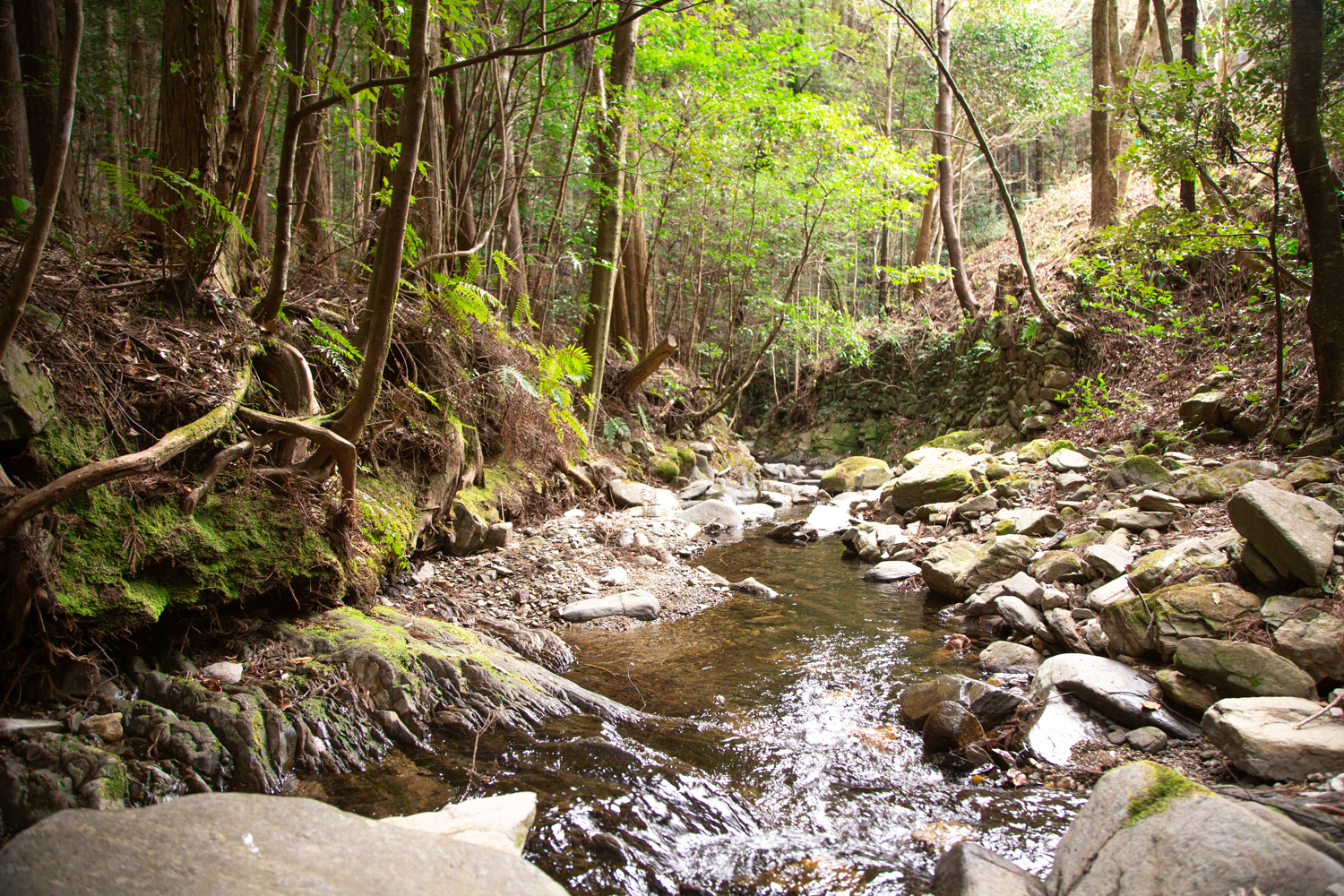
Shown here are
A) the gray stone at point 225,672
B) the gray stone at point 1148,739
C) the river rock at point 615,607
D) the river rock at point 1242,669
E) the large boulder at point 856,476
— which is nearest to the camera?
the gray stone at point 225,672

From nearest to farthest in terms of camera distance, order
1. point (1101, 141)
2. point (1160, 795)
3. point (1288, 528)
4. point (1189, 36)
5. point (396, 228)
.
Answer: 1. point (1160, 795)
2. point (396, 228)
3. point (1288, 528)
4. point (1189, 36)
5. point (1101, 141)

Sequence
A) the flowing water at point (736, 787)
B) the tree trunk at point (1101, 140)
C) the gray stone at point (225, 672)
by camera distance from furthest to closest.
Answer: the tree trunk at point (1101, 140), the gray stone at point (225, 672), the flowing water at point (736, 787)

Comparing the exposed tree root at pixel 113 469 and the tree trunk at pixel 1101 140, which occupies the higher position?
the tree trunk at pixel 1101 140

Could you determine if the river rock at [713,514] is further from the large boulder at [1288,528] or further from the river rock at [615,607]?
the large boulder at [1288,528]

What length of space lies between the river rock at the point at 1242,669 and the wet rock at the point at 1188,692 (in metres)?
0.04

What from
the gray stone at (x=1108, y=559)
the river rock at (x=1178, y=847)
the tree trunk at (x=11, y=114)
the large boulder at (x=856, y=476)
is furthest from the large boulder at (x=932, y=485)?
the tree trunk at (x=11, y=114)

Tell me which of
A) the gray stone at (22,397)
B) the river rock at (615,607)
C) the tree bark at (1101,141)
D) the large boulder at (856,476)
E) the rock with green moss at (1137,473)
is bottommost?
the large boulder at (856,476)

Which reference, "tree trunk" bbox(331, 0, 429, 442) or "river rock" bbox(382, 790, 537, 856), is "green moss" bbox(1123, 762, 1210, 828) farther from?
"tree trunk" bbox(331, 0, 429, 442)

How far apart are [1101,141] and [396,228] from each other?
13.2 metres

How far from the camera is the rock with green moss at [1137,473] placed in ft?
21.2

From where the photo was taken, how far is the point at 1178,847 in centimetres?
208

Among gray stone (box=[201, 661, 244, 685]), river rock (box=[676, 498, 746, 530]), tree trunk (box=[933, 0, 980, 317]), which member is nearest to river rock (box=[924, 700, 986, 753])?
gray stone (box=[201, 661, 244, 685])

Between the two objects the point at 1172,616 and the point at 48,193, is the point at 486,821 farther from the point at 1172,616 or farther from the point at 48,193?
the point at 1172,616

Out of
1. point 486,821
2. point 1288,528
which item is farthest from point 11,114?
point 1288,528
